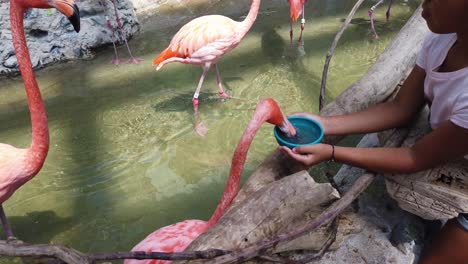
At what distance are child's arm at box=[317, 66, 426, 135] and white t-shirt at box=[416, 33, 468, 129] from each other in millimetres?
70

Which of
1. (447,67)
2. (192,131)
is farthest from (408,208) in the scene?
(192,131)

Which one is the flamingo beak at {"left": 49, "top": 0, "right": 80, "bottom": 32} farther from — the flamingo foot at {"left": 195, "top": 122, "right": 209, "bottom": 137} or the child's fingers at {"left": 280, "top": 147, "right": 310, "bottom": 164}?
the flamingo foot at {"left": 195, "top": 122, "right": 209, "bottom": 137}

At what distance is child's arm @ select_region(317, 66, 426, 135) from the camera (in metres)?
1.31

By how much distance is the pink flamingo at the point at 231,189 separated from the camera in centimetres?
124

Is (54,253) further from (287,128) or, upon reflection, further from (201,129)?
(201,129)

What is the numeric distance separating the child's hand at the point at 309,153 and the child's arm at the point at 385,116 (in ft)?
0.56

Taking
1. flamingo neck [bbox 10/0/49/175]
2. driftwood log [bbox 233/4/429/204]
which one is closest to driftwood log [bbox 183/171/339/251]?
driftwood log [bbox 233/4/429/204]

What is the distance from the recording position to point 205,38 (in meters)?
2.74

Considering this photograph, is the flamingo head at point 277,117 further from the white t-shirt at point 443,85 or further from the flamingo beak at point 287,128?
the white t-shirt at point 443,85

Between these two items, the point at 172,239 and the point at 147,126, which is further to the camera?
the point at 147,126

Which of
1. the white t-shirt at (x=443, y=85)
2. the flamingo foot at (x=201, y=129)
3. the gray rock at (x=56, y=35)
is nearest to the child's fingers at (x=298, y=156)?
the white t-shirt at (x=443, y=85)

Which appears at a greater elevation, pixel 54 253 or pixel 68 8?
pixel 68 8

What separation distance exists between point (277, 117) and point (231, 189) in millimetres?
282

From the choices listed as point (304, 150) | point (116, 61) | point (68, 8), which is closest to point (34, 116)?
point (68, 8)
